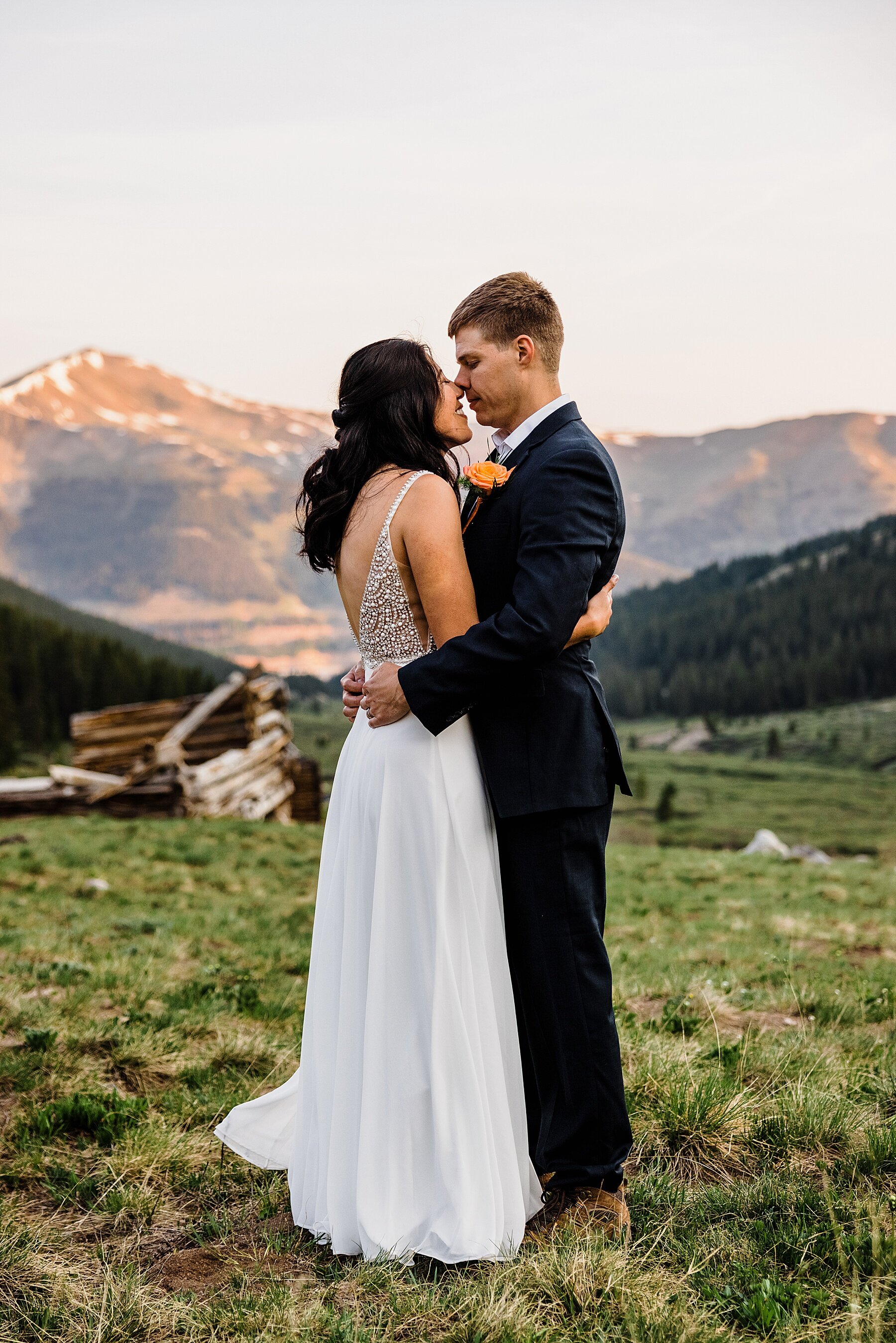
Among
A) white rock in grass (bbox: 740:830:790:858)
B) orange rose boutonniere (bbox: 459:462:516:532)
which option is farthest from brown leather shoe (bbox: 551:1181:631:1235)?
white rock in grass (bbox: 740:830:790:858)

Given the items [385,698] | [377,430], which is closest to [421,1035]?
[385,698]

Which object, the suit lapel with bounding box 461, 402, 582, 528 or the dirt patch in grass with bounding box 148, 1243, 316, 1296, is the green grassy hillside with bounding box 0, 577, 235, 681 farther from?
the suit lapel with bounding box 461, 402, 582, 528

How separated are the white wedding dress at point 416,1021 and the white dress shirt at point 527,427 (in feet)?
1.35

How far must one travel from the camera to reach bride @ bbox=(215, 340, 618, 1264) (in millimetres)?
3371

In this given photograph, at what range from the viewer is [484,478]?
3.39 metres

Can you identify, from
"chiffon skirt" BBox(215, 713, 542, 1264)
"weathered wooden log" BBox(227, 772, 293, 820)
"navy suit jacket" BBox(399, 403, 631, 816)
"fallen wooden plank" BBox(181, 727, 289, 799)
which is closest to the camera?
"navy suit jacket" BBox(399, 403, 631, 816)

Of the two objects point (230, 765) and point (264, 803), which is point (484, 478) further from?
point (264, 803)

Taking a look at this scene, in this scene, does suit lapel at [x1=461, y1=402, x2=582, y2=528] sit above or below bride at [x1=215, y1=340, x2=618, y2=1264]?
above

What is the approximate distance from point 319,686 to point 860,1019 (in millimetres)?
191422

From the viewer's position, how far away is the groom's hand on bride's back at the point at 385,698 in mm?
3463

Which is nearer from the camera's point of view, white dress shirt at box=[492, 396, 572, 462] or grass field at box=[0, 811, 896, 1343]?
grass field at box=[0, 811, 896, 1343]

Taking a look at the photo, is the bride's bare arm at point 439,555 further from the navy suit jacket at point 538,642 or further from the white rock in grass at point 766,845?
the white rock in grass at point 766,845

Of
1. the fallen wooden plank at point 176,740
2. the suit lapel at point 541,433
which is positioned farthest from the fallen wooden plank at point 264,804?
the suit lapel at point 541,433

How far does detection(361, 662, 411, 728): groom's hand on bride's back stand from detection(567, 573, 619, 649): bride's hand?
635 millimetres
